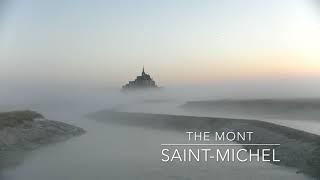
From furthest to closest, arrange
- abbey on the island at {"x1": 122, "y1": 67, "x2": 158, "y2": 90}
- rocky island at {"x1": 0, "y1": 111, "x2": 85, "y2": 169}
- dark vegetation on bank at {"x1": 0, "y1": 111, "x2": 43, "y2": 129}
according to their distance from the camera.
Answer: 1. rocky island at {"x1": 0, "y1": 111, "x2": 85, "y2": 169}
2. dark vegetation on bank at {"x1": 0, "y1": 111, "x2": 43, "y2": 129}
3. abbey on the island at {"x1": 122, "y1": 67, "x2": 158, "y2": 90}

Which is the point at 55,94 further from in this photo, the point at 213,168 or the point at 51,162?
the point at 213,168

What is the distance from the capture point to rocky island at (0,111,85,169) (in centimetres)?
456

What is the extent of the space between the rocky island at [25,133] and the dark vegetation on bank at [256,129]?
1.07 ft

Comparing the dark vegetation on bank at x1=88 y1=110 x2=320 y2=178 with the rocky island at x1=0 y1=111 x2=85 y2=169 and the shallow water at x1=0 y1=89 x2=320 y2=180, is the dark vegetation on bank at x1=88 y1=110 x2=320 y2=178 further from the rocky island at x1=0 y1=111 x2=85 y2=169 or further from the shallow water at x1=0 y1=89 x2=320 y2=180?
the rocky island at x1=0 y1=111 x2=85 y2=169

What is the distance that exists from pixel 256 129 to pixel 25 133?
263 cm

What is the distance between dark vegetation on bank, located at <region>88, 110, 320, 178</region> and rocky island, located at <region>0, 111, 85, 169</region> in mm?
325

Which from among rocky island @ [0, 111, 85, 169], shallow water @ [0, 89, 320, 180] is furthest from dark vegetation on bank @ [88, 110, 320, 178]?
rocky island @ [0, 111, 85, 169]

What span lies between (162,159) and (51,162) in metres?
1.16

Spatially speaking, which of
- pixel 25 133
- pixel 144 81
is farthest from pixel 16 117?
pixel 144 81

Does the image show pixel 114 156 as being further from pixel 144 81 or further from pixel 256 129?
pixel 256 129

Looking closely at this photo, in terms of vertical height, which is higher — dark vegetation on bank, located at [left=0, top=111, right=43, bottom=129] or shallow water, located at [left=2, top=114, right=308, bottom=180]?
dark vegetation on bank, located at [left=0, top=111, right=43, bottom=129]

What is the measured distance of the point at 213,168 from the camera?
4.06m

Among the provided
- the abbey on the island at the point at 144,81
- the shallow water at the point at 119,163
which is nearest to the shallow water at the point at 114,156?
the shallow water at the point at 119,163

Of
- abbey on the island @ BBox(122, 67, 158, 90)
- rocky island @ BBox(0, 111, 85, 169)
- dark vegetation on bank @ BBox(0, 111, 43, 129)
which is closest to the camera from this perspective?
abbey on the island @ BBox(122, 67, 158, 90)
